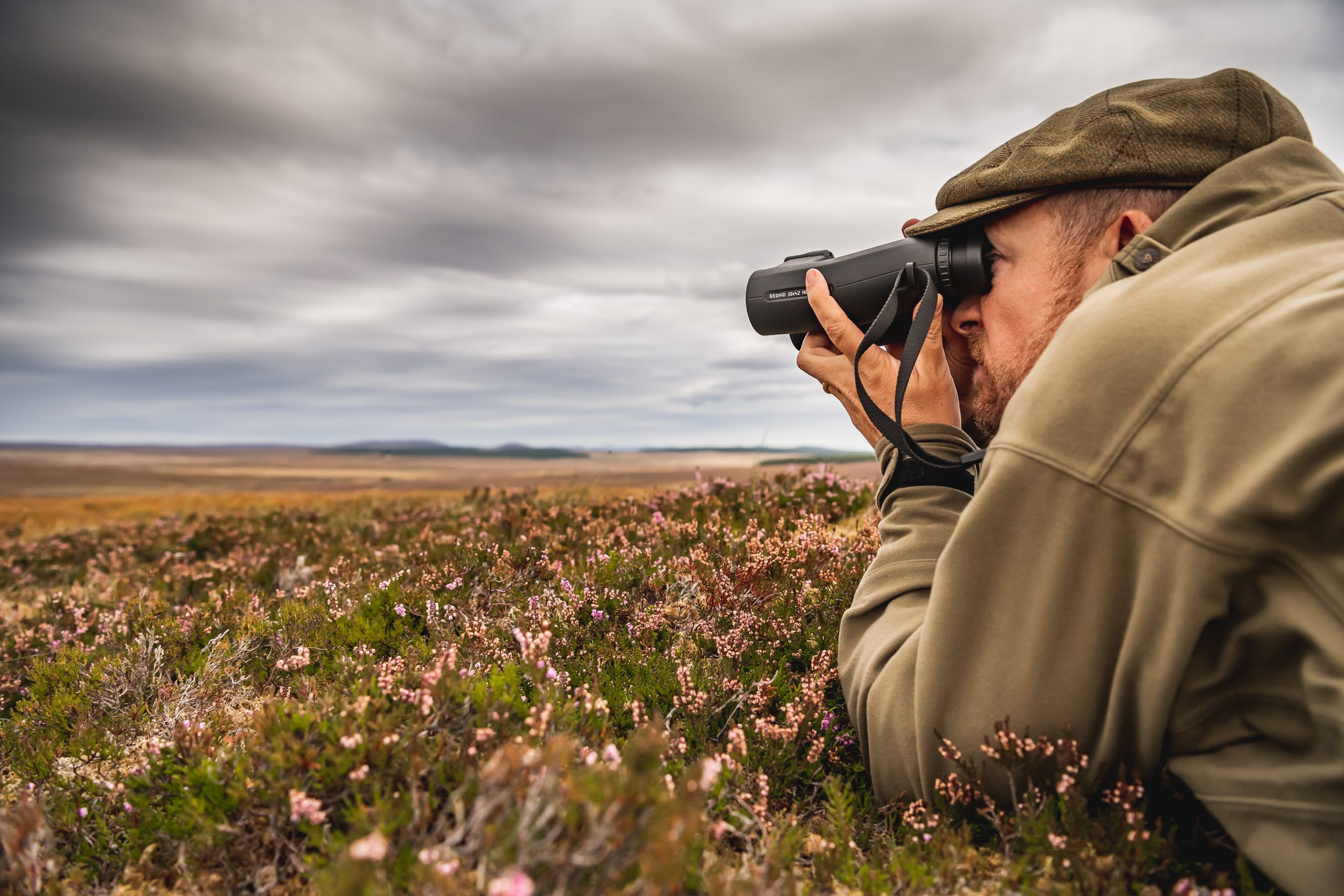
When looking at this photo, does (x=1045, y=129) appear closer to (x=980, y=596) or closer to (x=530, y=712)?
(x=980, y=596)

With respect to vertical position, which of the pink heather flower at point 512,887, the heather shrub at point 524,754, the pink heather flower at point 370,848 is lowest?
the heather shrub at point 524,754

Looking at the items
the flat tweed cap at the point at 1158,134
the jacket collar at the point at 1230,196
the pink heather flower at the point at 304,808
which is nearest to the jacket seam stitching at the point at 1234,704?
the jacket collar at the point at 1230,196

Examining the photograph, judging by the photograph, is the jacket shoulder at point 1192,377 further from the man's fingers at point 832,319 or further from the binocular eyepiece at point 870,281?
the man's fingers at point 832,319

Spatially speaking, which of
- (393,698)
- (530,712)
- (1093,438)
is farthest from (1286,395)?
(393,698)

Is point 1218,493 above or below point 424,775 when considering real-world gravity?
above

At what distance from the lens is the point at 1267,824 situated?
154 cm

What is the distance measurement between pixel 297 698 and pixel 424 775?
141 centimetres

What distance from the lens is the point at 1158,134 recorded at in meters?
2.15

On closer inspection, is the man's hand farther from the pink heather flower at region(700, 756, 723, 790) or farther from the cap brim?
the pink heather flower at region(700, 756, 723, 790)

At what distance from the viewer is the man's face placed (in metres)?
2.38

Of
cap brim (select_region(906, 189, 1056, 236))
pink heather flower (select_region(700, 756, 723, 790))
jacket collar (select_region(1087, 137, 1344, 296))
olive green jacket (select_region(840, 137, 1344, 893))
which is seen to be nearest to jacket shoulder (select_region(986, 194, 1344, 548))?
olive green jacket (select_region(840, 137, 1344, 893))

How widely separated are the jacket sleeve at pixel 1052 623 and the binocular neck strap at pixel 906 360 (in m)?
0.71

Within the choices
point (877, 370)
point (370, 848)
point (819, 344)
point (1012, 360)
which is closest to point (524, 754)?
point (370, 848)

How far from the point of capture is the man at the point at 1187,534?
1406 millimetres
